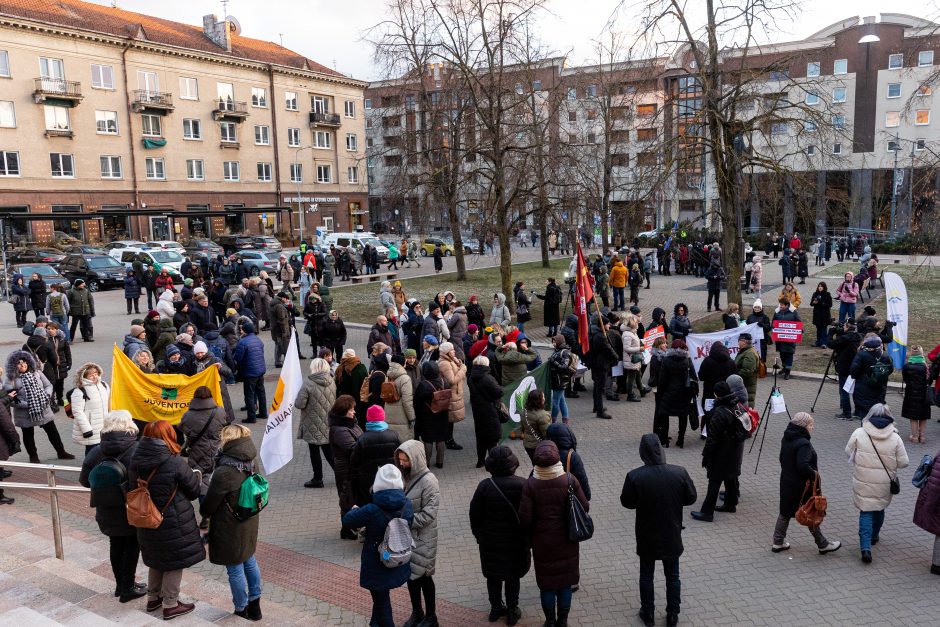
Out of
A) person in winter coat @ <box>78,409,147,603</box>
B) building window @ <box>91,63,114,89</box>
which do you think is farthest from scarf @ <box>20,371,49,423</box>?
building window @ <box>91,63,114,89</box>

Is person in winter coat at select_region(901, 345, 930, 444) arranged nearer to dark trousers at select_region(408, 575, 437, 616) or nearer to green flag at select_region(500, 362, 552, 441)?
green flag at select_region(500, 362, 552, 441)

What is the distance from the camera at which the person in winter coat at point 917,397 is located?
10844 millimetres

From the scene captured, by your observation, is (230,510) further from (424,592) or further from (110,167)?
(110,167)

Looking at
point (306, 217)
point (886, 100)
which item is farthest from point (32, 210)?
point (886, 100)

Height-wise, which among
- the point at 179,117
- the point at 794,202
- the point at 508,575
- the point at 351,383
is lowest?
the point at 508,575

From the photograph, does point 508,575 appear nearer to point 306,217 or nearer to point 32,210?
point 32,210

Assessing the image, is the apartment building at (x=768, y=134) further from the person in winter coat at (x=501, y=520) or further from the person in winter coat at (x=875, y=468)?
the person in winter coat at (x=501, y=520)

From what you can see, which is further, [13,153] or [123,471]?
[13,153]

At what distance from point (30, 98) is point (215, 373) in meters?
48.3

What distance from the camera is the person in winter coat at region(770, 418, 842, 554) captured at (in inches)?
286

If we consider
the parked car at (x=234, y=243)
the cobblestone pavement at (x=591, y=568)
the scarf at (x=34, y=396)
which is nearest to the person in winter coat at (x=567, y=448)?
the cobblestone pavement at (x=591, y=568)

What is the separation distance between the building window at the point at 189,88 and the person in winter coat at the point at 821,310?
52.1 metres

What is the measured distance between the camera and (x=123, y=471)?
6164 mm

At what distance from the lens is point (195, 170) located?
5819 cm
